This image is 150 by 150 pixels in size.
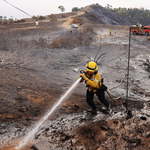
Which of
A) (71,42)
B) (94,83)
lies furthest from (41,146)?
(71,42)

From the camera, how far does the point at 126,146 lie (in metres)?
3.11

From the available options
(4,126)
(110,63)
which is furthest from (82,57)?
(4,126)

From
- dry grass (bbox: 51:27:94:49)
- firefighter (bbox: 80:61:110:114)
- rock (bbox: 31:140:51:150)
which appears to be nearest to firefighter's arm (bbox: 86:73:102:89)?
firefighter (bbox: 80:61:110:114)

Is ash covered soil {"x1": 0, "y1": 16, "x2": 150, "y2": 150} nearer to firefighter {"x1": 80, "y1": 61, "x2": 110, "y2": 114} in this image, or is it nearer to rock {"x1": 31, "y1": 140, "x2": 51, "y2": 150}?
rock {"x1": 31, "y1": 140, "x2": 51, "y2": 150}

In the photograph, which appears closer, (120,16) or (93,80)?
(93,80)

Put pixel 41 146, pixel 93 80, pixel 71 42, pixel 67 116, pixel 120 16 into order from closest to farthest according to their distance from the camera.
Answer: pixel 41 146 → pixel 93 80 → pixel 67 116 → pixel 71 42 → pixel 120 16

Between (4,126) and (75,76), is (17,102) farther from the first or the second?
(75,76)

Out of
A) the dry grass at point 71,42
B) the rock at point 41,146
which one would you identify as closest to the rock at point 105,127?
the rock at point 41,146

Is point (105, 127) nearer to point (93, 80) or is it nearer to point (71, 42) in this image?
point (93, 80)

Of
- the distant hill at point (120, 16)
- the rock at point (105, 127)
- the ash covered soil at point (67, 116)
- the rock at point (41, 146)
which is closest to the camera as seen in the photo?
the rock at point (41, 146)

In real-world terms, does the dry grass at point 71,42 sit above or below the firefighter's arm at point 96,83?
above

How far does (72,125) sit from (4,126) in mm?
1568

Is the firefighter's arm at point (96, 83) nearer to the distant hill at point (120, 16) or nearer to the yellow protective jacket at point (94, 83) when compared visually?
the yellow protective jacket at point (94, 83)

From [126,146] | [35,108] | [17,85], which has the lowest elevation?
[126,146]
